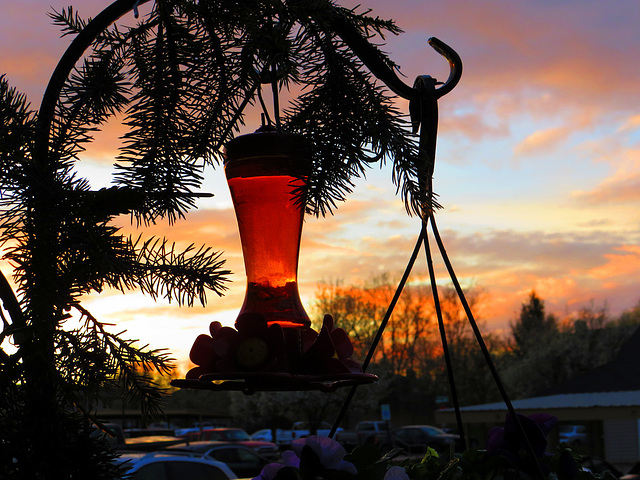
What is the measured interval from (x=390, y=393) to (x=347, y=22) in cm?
5411

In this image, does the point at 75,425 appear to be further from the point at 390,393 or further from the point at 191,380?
the point at 390,393

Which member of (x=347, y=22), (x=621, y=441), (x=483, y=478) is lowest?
(x=621, y=441)

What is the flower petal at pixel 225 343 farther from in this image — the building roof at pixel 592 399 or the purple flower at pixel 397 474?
the building roof at pixel 592 399

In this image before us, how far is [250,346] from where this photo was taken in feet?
5.52

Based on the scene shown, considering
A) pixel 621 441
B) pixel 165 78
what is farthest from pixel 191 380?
pixel 621 441

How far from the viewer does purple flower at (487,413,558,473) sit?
77.9 inches

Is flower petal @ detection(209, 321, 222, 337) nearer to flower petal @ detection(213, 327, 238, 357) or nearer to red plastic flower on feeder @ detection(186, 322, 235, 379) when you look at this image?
red plastic flower on feeder @ detection(186, 322, 235, 379)

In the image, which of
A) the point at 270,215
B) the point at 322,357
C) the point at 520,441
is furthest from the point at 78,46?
the point at 520,441

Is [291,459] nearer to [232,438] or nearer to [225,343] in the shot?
[225,343]

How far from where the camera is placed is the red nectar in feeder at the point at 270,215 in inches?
76.8

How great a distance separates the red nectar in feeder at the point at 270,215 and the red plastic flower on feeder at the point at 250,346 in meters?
0.18

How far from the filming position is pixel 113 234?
5.12 feet

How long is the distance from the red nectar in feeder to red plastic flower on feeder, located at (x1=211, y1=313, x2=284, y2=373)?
0.58 feet

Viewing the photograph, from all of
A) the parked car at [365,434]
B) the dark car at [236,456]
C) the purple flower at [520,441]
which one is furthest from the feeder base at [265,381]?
the parked car at [365,434]
